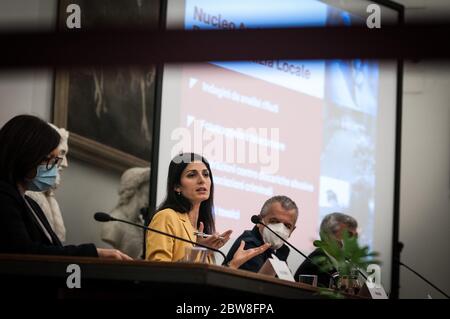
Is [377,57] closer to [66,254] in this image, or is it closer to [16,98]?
[66,254]

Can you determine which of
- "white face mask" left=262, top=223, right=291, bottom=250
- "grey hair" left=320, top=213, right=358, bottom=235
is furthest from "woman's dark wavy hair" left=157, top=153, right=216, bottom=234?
"grey hair" left=320, top=213, right=358, bottom=235

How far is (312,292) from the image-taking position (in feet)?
10.8

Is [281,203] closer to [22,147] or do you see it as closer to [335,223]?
[335,223]

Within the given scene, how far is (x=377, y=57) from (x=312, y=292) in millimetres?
2747

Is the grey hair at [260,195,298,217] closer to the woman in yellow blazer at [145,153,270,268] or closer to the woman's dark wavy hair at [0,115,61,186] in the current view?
the woman in yellow blazer at [145,153,270,268]

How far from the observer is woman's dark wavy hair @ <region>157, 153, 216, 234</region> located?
3.82 meters

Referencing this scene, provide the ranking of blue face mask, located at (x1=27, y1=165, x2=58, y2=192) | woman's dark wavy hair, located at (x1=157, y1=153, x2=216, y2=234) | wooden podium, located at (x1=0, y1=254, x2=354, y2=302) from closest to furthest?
wooden podium, located at (x1=0, y1=254, x2=354, y2=302), blue face mask, located at (x1=27, y1=165, x2=58, y2=192), woman's dark wavy hair, located at (x1=157, y1=153, x2=216, y2=234)

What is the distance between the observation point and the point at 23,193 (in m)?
3.05

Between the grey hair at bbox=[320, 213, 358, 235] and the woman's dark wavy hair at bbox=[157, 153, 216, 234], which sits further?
the grey hair at bbox=[320, 213, 358, 235]

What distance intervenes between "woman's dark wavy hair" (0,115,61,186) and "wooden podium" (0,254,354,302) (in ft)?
1.07

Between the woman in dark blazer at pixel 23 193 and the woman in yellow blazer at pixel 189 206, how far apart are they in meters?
0.62

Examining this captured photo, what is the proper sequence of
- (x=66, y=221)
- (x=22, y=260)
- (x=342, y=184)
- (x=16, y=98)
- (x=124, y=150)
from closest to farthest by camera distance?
1. (x=22, y=260)
2. (x=16, y=98)
3. (x=66, y=221)
4. (x=124, y=150)
5. (x=342, y=184)
